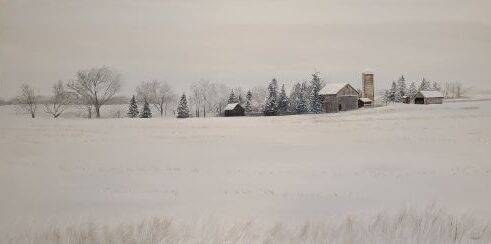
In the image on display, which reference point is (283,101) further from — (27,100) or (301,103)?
(27,100)

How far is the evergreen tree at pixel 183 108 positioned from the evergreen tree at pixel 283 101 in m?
0.67

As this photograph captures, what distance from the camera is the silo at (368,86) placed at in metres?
3.02

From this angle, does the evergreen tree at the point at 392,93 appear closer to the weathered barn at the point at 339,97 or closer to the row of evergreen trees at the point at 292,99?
the weathered barn at the point at 339,97

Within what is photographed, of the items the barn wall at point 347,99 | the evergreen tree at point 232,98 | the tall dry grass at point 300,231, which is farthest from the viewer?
the evergreen tree at point 232,98

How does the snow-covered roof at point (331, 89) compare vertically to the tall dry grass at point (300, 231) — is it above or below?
above

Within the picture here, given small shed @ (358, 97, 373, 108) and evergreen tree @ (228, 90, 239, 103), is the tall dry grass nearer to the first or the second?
small shed @ (358, 97, 373, 108)

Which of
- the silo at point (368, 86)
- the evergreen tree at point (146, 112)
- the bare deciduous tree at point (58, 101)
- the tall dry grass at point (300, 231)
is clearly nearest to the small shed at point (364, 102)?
the silo at point (368, 86)

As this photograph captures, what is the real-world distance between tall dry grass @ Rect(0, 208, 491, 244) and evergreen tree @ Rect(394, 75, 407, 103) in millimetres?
782

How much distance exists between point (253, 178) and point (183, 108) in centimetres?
72

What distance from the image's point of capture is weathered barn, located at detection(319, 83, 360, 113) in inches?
118

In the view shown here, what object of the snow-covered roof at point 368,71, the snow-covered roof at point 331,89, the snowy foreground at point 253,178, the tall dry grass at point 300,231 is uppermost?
the snow-covered roof at point 368,71

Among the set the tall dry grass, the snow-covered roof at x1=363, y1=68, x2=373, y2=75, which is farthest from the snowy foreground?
the snow-covered roof at x1=363, y1=68, x2=373, y2=75

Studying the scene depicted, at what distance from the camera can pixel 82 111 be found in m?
3.10

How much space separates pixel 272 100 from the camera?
3096 mm
